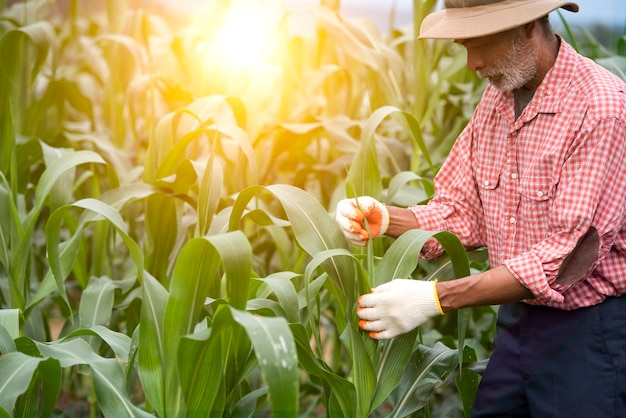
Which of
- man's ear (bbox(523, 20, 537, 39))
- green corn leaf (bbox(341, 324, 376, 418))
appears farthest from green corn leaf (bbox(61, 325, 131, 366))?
man's ear (bbox(523, 20, 537, 39))

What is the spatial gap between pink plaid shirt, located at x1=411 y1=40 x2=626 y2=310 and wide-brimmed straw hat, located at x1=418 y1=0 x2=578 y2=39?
0.11m

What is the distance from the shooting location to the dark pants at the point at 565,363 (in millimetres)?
1470

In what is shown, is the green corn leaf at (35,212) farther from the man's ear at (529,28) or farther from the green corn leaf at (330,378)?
the man's ear at (529,28)

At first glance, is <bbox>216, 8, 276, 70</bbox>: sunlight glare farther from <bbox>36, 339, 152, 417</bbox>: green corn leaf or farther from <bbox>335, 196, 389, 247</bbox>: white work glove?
<bbox>36, 339, 152, 417</bbox>: green corn leaf

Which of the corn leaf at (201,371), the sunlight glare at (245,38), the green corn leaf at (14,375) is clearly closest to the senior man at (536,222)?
the corn leaf at (201,371)

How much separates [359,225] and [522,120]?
0.35 metres

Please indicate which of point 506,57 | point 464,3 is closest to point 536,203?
point 506,57

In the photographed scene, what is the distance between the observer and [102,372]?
142 centimetres

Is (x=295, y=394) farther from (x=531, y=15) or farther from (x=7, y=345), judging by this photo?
(x=531, y=15)

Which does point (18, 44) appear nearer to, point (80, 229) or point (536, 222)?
point (80, 229)

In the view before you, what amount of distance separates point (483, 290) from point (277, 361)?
45 centimetres

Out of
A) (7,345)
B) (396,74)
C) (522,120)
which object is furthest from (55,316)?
(522,120)

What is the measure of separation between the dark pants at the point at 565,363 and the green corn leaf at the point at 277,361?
58 centimetres

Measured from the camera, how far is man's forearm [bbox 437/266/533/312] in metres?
1.41
